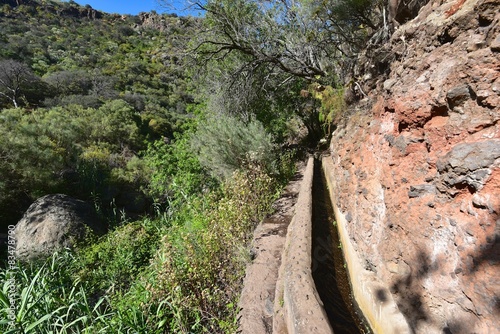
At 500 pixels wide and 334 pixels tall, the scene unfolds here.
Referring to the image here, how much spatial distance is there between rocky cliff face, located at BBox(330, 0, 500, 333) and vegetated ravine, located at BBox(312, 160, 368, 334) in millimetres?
441

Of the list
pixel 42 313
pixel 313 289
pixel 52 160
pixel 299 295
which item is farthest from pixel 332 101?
pixel 52 160

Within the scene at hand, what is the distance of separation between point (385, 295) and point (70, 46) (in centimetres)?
4141

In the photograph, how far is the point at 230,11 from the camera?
7.11 m

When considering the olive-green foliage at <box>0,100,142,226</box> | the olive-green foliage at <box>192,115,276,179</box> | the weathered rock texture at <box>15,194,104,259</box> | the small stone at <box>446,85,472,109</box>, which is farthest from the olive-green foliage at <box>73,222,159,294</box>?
the small stone at <box>446,85,472,109</box>

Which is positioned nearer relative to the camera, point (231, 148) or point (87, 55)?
point (231, 148)

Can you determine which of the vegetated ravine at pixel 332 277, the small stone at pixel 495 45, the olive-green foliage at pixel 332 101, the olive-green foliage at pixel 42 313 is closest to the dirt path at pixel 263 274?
the vegetated ravine at pixel 332 277

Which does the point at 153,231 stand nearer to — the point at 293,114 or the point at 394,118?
the point at 394,118

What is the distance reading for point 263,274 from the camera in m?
2.93

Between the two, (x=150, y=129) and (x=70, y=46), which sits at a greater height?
(x=70, y=46)

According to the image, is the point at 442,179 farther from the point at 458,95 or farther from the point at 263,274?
the point at 263,274

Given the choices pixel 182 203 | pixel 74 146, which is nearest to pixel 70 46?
pixel 74 146

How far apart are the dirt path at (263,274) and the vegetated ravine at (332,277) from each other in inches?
19.1

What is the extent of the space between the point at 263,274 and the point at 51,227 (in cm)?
538

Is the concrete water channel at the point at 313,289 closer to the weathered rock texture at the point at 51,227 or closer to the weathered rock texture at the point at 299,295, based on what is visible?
the weathered rock texture at the point at 299,295
